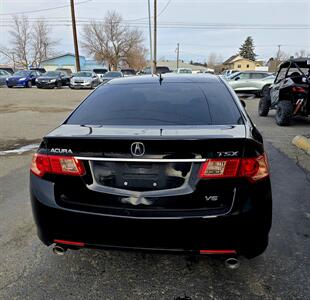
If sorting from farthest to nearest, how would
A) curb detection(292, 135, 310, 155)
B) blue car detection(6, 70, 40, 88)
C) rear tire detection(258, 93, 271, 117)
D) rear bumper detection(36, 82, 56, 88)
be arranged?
→ blue car detection(6, 70, 40, 88) → rear bumper detection(36, 82, 56, 88) → rear tire detection(258, 93, 271, 117) → curb detection(292, 135, 310, 155)

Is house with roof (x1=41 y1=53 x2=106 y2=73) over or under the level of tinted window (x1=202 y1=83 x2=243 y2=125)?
under

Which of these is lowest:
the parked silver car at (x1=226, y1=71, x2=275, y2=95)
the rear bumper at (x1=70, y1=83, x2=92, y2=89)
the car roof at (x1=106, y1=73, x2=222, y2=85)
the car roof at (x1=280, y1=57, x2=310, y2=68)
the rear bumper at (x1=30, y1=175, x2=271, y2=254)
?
the rear bumper at (x1=70, y1=83, x2=92, y2=89)

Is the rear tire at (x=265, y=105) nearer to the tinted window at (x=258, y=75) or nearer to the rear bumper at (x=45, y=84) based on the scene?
the tinted window at (x=258, y=75)

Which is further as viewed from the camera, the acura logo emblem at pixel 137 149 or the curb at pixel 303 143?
the curb at pixel 303 143

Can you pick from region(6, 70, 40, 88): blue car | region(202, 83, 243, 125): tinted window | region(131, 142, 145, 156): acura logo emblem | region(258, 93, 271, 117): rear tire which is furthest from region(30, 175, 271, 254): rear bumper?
region(6, 70, 40, 88): blue car

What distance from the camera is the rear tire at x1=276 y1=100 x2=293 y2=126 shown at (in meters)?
9.39

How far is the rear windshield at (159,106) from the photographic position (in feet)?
9.10

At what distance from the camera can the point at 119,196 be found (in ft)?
7.38

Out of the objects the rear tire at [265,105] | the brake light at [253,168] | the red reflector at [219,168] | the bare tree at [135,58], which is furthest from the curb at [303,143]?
the bare tree at [135,58]

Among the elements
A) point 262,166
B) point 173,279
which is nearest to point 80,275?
point 173,279

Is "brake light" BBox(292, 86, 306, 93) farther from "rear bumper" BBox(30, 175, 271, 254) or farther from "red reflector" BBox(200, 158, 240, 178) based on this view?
"red reflector" BBox(200, 158, 240, 178)

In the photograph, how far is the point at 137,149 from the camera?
2166mm

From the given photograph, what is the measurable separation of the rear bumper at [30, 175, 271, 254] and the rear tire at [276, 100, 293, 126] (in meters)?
7.79

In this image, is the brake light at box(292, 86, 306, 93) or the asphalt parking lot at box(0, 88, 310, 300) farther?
the brake light at box(292, 86, 306, 93)
